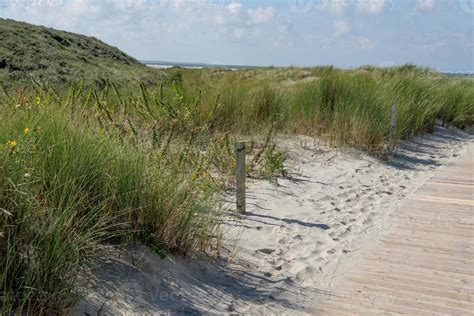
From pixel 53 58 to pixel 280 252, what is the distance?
15.3m

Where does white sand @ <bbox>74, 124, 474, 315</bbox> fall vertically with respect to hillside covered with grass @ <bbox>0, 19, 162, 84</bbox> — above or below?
below

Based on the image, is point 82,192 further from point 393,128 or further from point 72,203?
point 393,128

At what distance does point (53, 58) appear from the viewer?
1822 centimetres

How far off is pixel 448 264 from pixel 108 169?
3.05m

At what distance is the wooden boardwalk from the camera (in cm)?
400

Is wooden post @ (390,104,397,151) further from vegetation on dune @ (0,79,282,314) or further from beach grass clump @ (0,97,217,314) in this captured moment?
beach grass clump @ (0,97,217,314)

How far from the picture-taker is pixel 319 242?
17.8 feet

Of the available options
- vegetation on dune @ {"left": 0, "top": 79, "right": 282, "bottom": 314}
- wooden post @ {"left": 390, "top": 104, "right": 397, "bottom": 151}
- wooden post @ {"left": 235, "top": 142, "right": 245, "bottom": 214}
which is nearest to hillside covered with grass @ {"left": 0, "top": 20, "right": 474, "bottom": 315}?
vegetation on dune @ {"left": 0, "top": 79, "right": 282, "bottom": 314}

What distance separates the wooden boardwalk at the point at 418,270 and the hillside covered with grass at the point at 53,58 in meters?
9.65

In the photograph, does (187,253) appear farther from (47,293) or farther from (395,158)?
(395,158)

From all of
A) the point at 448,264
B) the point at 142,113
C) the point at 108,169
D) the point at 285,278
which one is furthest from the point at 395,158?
the point at 108,169

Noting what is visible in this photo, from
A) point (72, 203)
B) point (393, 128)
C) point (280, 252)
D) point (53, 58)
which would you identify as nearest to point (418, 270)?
point (280, 252)

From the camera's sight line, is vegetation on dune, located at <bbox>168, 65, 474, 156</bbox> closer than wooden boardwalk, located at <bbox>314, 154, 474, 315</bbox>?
No

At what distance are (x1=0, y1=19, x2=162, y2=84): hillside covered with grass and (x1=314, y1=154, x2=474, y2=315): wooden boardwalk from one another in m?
9.65
